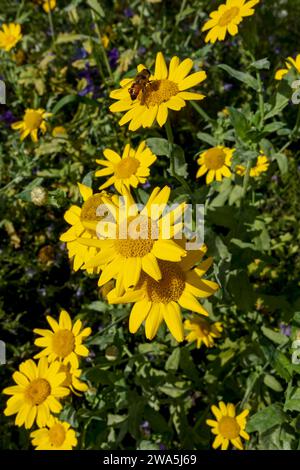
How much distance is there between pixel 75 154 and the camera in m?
3.25

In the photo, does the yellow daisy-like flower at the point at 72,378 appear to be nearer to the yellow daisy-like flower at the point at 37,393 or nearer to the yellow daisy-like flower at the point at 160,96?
the yellow daisy-like flower at the point at 37,393

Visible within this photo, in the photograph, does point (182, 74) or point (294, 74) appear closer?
point (182, 74)

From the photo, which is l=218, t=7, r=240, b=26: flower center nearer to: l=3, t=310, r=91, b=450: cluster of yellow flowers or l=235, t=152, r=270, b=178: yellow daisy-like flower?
l=235, t=152, r=270, b=178: yellow daisy-like flower

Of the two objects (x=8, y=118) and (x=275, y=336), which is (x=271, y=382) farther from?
(x=8, y=118)

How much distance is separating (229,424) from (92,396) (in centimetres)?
69

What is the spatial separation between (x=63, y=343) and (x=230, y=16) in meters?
1.59

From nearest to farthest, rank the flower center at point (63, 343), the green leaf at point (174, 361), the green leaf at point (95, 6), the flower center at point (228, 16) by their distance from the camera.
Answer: the flower center at point (228, 16) < the flower center at point (63, 343) < the green leaf at point (174, 361) < the green leaf at point (95, 6)

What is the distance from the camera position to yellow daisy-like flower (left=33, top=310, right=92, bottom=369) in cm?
199

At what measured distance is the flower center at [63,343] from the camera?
2.02 m

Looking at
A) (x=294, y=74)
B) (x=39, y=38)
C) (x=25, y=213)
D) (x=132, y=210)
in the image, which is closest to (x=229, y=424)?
(x=132, y=210)

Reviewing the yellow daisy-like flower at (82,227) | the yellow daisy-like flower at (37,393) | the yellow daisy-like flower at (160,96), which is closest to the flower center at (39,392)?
the yellow daisy-like flower at (37,393)

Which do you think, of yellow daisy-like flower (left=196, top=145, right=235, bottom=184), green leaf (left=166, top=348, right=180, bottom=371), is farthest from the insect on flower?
green leaf (left=166, top=348, right=180, bottom=371)

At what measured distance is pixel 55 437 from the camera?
205 centimetres

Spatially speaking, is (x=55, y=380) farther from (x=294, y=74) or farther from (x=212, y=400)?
(x=294, y=74)
